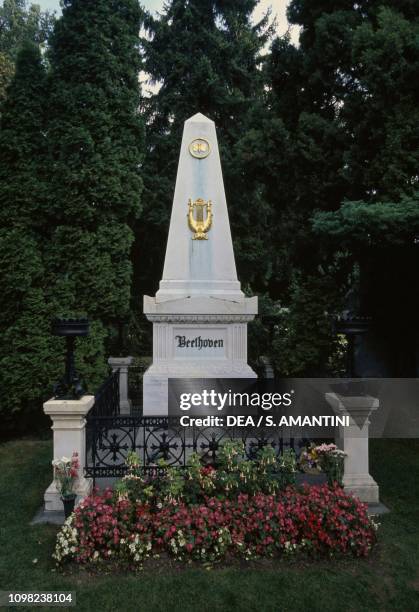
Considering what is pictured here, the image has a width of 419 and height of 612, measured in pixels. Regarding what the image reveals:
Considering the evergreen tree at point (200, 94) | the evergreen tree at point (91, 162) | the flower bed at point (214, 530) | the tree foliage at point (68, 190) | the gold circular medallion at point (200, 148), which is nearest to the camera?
the flower bed at point (214, 530)

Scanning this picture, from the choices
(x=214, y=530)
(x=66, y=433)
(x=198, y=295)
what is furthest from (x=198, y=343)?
(x=214, y=530)

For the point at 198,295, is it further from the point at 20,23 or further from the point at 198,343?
the point at 20,23

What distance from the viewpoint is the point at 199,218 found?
Answer: 30.1ft

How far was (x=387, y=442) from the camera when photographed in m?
9.70

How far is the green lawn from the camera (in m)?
3.99

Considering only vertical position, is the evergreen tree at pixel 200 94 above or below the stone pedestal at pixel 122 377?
above

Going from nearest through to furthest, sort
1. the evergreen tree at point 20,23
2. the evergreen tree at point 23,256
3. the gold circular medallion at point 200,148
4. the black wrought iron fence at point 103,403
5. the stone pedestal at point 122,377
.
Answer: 1. the black wrought iron fence at point 103,403
2. the gold circular medallion at point 200,148
3. the evergreen tree at point 23,256
4. the stone pedestal at point 122,377
5. the evergreen tree at point 20,23

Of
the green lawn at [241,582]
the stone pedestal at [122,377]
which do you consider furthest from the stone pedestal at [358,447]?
the stone pedestal at [122,377]

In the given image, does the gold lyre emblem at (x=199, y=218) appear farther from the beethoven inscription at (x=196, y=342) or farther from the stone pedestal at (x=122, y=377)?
the stone pedestal at (x=122, y=377)

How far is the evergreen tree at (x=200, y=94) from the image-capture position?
18.3 meters

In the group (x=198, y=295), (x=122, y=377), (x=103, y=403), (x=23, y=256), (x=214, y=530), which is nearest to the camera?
(x=214, y=530)

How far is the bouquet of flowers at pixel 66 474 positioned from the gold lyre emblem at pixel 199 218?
16.9ft

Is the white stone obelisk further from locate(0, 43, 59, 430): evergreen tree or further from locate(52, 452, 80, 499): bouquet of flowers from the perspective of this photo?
locate(0, 43, 59, 430): evergreen tree

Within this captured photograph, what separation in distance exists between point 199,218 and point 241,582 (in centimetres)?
675
